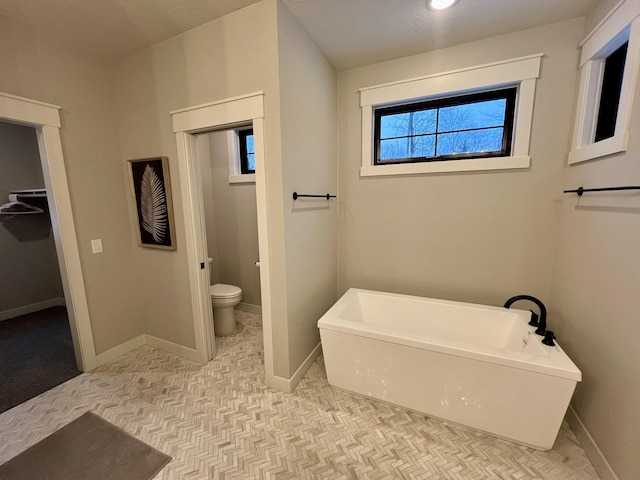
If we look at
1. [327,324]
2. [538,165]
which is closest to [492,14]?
[538,165]

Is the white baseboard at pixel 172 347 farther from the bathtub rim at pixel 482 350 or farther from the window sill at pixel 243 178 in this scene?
the window sill at pixel 243 178

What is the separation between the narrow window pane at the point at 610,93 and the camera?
1575 millimetres

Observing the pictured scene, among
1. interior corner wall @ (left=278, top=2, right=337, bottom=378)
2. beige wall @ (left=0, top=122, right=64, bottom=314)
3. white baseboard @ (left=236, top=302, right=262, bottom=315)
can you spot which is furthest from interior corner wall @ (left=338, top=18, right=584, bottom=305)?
beige wall @ (left=0, top=122, right=64, bottom=314)

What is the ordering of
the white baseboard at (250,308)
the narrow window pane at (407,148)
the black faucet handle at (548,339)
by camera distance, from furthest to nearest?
1. the white baseboard at (250,308)
2. the narrow window pane at (407,148)
3. the black faucet handle at (548,339)

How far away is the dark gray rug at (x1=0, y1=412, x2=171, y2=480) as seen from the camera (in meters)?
1.41

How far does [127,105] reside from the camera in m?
2.27

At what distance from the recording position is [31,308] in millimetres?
3395

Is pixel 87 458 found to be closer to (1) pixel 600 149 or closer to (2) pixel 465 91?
(1) pixel 600 149

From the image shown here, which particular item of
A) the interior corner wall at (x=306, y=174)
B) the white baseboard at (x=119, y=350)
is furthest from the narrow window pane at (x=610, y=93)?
the white baseboard at (x=119, y=350)

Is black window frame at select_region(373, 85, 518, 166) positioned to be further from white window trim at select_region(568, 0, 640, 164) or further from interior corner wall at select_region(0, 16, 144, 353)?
interior corner wall at select_region(0, 16, 144, 353)

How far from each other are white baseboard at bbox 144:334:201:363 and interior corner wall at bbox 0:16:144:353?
0.15 metres

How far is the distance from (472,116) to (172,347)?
135 inches

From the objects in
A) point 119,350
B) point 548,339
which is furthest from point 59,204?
point 548,339

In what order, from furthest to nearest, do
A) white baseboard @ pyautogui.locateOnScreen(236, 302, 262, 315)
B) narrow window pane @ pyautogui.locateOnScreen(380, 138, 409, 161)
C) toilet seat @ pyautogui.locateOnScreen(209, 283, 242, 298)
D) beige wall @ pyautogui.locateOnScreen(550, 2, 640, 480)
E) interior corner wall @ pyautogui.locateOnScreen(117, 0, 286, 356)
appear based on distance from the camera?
white baseboard @ pyautogui.locateOnScreen(236, 302, 262, 315)
toilet seat @ pyautogui.locateOnScreen(209, 283, 242, 298)
narrow window pane @ pyautogui.locateOnScreen(380, 138, 409, 161)
interior corner wall @ pyautogui.locateOnScreen(117, 0, 286, 356)
beige wall @ pyautogui.locateOnScreen(550, 2, 640, 480)
